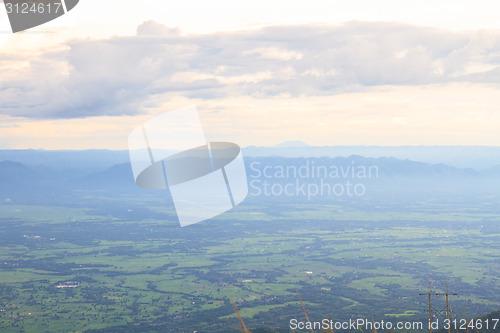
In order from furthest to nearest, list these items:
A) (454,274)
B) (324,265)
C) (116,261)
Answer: (116,261), (324,265), (454,274)

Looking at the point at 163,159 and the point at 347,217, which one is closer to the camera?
the point at 163,159

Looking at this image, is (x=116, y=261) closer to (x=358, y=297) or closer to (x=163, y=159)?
(x=358, y=297)

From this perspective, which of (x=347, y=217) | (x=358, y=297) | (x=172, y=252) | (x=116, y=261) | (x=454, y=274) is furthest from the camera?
(x=347, y=217)

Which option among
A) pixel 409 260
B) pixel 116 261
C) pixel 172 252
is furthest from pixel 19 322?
pixel 409 260

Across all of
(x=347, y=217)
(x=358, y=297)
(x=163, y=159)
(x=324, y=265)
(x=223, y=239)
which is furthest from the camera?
(x=347, y=217)

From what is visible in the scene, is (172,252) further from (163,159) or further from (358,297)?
(163,159)

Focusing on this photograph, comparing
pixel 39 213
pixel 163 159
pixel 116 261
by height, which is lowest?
pixel 39 213

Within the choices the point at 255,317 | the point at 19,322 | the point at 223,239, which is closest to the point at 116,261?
the point at 223,239

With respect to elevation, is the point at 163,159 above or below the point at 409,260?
above

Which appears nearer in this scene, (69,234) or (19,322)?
(19,322)
